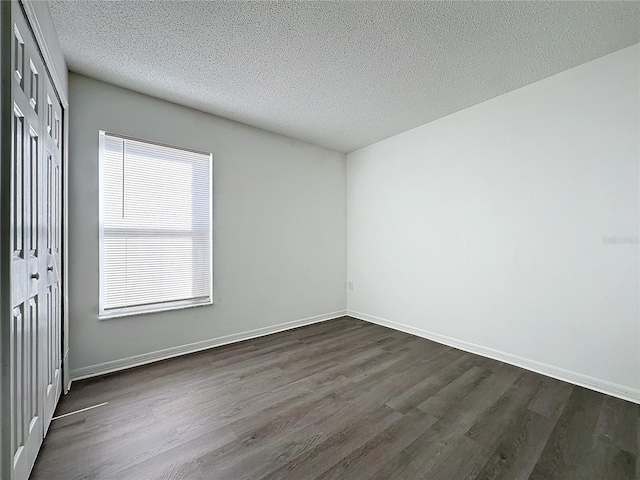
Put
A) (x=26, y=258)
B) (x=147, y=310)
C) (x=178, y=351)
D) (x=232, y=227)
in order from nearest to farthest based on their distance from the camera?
(x=26, y=258) → (x=147, y=310) → (x=178, y=351) → (x=232, y=227)

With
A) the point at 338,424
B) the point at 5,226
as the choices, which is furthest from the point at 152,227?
the point at 338,424

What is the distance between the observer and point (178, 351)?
2898 mm

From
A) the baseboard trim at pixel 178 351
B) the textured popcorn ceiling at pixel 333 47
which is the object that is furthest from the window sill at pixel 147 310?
the textured popcorn ceiling at pixel 333 47

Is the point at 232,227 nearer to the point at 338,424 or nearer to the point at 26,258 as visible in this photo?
the point at 26,258

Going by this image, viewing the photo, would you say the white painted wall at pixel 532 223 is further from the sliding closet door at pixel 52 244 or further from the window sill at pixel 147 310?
the sliding closet door at pixel 52 244

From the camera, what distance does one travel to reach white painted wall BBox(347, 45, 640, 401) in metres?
2.15

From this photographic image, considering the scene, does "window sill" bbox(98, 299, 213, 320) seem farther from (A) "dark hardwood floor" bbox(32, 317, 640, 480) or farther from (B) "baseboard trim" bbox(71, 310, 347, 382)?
(A) "dark hardwood floor" bbox(32, 317, 640, 480)

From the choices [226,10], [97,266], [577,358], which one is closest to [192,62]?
[226,10]

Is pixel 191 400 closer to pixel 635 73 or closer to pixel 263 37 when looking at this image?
pixel 263 37

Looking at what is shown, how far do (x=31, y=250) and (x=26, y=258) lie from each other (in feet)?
0.35

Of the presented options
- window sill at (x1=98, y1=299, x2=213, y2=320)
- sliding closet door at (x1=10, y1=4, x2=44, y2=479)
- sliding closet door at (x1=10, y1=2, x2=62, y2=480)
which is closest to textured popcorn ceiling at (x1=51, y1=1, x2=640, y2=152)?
sliding closet door at (x1=10, y1=2, x2=62, y2=480)

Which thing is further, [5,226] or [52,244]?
[52,244]

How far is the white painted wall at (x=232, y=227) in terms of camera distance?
7.92 ft

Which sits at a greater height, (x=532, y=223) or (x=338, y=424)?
(x=532, y=223)
